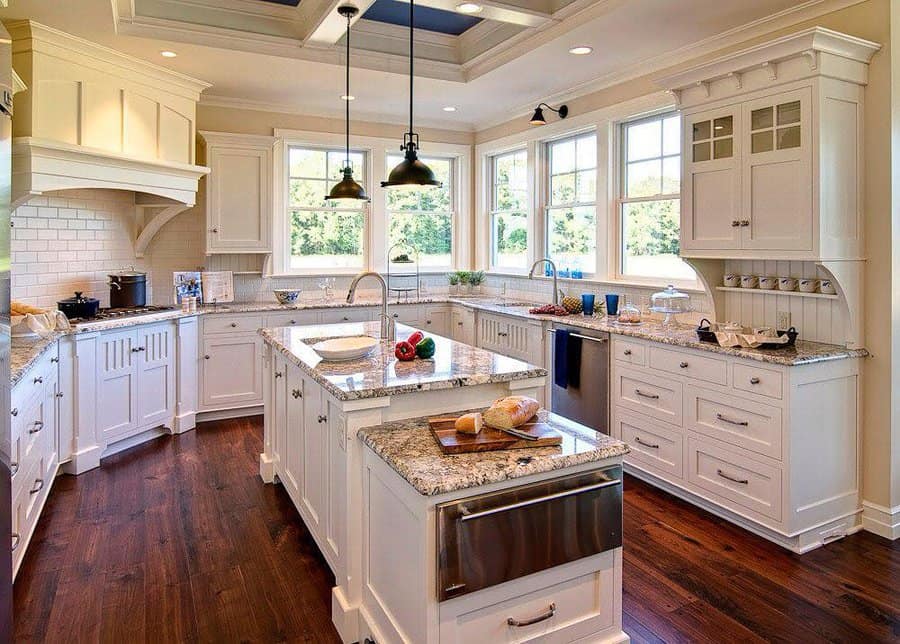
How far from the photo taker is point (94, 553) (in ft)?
10.1

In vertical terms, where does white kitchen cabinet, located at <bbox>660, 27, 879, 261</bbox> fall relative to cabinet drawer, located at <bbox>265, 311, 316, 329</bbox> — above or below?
above

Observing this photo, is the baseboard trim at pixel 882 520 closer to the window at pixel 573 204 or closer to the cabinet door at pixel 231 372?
the window at pixel 573 204

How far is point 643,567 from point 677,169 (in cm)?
280

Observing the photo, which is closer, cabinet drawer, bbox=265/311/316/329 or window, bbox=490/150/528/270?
cabinet drawer, bbox=265/311/316/329

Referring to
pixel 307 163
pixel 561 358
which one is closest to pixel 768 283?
pixel 561 358

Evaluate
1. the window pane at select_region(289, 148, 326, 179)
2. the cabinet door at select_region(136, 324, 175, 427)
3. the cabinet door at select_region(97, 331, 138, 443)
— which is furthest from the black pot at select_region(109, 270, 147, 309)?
the window pane at select_region(289, 148, 326, 179)

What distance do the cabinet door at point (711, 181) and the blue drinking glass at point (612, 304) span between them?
965 mm

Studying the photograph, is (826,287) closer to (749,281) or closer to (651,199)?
(749,281)

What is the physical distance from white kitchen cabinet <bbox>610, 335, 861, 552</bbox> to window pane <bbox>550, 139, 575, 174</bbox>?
2.46 meters

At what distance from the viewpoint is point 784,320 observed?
11.8 feet

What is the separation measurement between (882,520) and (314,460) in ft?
9.33

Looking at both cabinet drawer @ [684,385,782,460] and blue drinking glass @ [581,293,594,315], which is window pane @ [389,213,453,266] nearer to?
blue drinking glass @ [581,293,594,315]

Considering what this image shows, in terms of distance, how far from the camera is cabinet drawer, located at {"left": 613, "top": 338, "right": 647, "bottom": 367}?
3877 mm

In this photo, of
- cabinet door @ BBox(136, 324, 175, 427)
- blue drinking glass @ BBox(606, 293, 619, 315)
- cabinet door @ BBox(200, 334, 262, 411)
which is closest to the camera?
cabinet door @ BBox(136, 324, 175, 427)
